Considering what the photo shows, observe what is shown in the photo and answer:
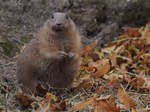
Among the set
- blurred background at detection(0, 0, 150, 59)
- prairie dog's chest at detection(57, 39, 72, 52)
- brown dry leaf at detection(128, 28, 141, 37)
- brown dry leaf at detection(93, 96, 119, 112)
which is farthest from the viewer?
brown dry leaf at detection(128, 28, 141, 37)

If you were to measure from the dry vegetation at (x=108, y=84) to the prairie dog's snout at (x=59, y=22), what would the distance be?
82 cm

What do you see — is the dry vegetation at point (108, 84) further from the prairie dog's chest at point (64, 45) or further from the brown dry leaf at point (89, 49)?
the prairie dog's chest at point (64, 45)

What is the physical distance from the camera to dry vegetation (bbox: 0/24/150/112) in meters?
3.38

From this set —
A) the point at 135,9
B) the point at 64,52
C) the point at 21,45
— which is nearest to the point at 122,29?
the point at 135,9

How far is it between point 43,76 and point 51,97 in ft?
2.12

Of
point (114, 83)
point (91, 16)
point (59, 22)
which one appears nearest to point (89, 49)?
point (91, 16)

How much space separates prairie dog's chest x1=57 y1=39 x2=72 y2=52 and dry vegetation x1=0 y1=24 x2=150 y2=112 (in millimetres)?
525

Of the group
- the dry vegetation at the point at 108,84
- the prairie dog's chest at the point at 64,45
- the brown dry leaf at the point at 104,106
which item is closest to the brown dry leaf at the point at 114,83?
the dry vegetation at the point at 108,84

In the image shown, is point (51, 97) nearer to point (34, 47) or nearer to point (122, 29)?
point (34, 47)

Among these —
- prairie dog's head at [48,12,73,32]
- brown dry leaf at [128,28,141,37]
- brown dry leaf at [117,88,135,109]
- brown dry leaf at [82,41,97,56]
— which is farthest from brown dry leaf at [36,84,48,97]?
brown dry leaf at [128,28,141,37]

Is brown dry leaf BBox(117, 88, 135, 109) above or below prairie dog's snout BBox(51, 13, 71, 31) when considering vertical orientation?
below

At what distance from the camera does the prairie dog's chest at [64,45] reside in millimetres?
4266

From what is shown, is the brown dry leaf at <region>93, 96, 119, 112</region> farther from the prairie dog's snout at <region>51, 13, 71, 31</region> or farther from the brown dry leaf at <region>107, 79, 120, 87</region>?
the prairie dog's snout at <region>51, 13, 71, 31</region>

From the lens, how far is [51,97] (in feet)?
11.8
